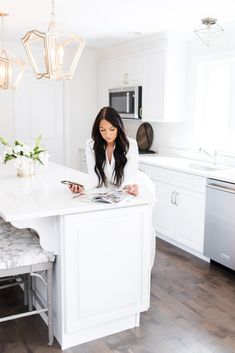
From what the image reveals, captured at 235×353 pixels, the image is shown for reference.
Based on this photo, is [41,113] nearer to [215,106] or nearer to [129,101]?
[129,101]

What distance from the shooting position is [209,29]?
380cm

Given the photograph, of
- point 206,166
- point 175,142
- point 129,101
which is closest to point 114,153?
point 206,166

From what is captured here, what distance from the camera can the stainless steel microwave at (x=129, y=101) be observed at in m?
5.00

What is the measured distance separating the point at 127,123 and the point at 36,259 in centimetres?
395

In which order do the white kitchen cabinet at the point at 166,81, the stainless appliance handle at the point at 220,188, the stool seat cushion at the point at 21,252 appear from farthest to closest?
the white kitchen cabinet at the point at 166,81 → the stainless appliance handle at the point at 220,188 → the stool seat cushion at the point at 21,252

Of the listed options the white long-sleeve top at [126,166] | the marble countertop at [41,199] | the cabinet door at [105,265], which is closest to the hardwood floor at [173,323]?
the cabinet door at [105,265]

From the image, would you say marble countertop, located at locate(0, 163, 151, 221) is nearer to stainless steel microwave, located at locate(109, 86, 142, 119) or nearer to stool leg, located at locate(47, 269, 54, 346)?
stool leg, located at locate(47, 269, 54, 346)

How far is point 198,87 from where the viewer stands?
456 centimetres

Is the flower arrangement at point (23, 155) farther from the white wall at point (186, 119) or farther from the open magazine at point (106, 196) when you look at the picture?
the white wall at point (186, 119)

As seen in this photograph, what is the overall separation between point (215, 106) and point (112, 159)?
7.45ft

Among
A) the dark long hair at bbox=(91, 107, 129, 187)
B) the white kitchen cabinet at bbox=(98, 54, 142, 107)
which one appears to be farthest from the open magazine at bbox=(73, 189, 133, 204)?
the white kitchen cabinet at bbox=(98, 54, 142, 107)

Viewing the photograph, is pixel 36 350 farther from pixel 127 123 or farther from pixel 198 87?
pixel 127 123

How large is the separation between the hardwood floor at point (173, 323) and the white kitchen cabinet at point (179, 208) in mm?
474

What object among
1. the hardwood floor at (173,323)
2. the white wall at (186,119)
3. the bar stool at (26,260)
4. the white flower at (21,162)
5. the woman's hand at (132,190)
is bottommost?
the hardwood floor at (173,323)
